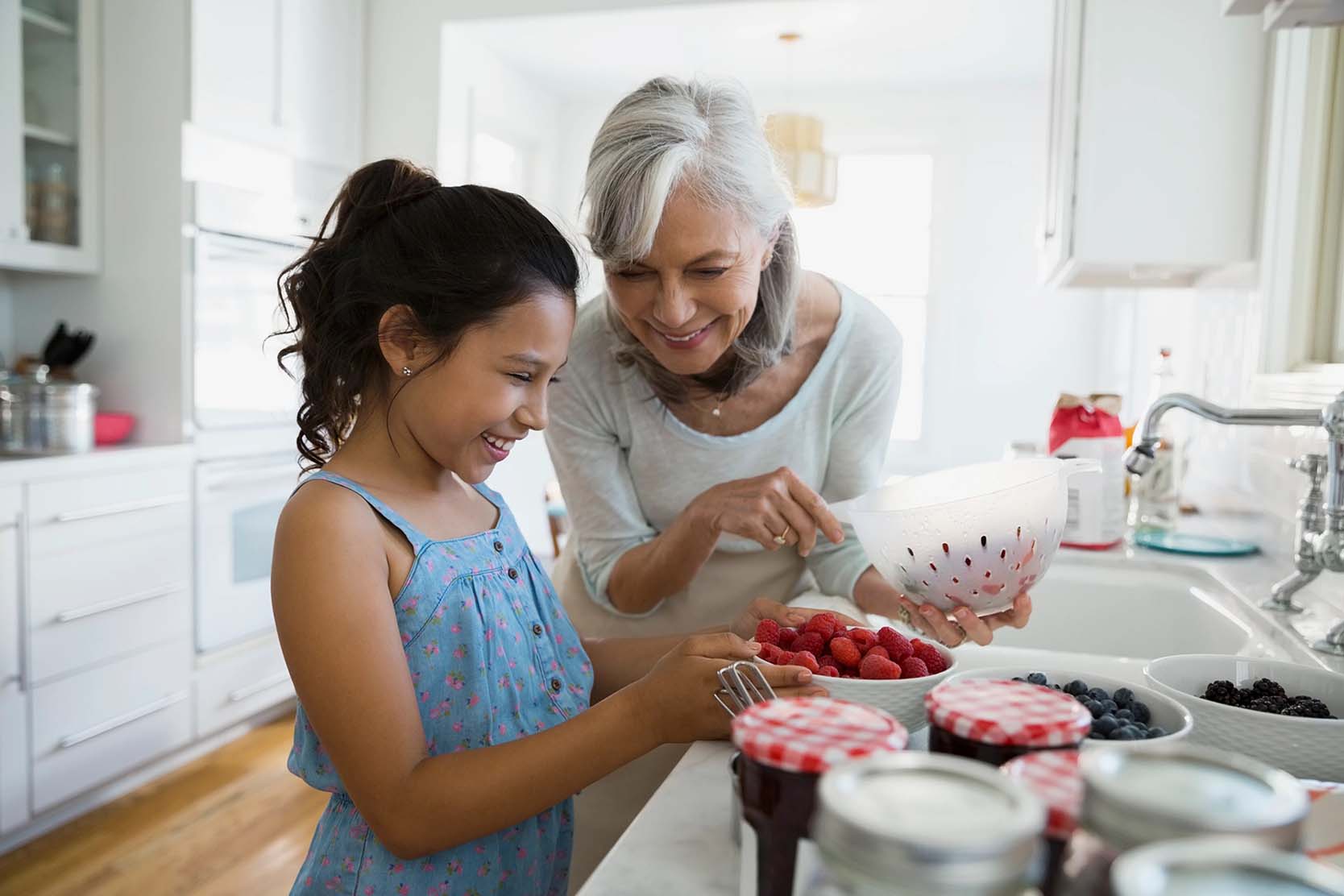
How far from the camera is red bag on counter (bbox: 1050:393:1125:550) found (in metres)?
1.76

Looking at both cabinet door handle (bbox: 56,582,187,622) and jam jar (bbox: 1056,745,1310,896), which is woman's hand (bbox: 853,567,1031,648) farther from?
cabinet door handle (bbox: 56,582,187,622)

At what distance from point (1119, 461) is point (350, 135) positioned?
2879mm

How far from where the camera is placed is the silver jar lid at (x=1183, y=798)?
330 mm

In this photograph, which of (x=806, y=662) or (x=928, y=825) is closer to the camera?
(x=928, y=825)

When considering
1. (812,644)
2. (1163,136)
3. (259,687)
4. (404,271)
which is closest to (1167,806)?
(812,644)

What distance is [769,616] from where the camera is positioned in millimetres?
983

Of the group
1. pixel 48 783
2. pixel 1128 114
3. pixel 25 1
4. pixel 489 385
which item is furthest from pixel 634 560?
pixel 25 1

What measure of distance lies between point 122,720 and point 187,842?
389 millimetres

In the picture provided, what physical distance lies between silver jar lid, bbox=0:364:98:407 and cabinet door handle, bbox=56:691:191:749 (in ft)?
2.63

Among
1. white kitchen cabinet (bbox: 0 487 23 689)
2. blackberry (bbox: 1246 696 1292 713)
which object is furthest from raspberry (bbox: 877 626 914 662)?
white kitchen cabinet (bbox: 0 487 23 689)

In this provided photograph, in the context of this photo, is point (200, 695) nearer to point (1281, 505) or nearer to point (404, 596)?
point (404, 596)

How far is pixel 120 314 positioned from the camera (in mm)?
2938

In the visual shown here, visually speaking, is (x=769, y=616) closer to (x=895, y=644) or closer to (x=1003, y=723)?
(x=895, y=644)

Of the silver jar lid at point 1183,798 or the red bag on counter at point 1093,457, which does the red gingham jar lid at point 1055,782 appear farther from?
the red bag on counter at point 1093,457
